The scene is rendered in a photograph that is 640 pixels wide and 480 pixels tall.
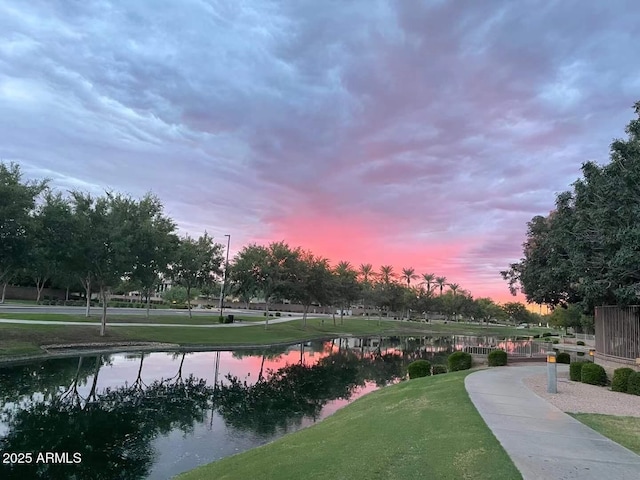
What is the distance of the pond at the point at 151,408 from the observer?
35.7 ft

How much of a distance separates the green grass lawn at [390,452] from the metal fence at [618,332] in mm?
12310

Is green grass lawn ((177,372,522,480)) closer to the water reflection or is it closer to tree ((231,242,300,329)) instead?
the water reflection

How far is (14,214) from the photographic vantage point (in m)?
23.7

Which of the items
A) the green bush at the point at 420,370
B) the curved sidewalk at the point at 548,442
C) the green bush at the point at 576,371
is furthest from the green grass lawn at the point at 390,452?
the green bush at the point at 420,370

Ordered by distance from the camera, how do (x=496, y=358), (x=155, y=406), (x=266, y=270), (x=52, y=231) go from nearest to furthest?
(x=155, y=406)
(x=496, y=358)
(x=52, y=231)
(x=266, y=270)

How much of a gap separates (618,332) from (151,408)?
818 inches

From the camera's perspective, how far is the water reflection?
11164 millimetres

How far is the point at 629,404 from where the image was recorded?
45.5 ft

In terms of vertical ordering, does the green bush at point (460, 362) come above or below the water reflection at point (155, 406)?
above

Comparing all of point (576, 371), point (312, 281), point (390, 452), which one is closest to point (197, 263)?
point (312, 281)

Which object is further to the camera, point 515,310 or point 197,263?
point 515,310

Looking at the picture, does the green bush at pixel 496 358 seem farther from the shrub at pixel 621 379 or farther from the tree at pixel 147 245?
the tree at pixel 147 245

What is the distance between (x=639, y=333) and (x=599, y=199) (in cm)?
706

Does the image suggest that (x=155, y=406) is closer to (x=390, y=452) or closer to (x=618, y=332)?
(x=390, y=452)
